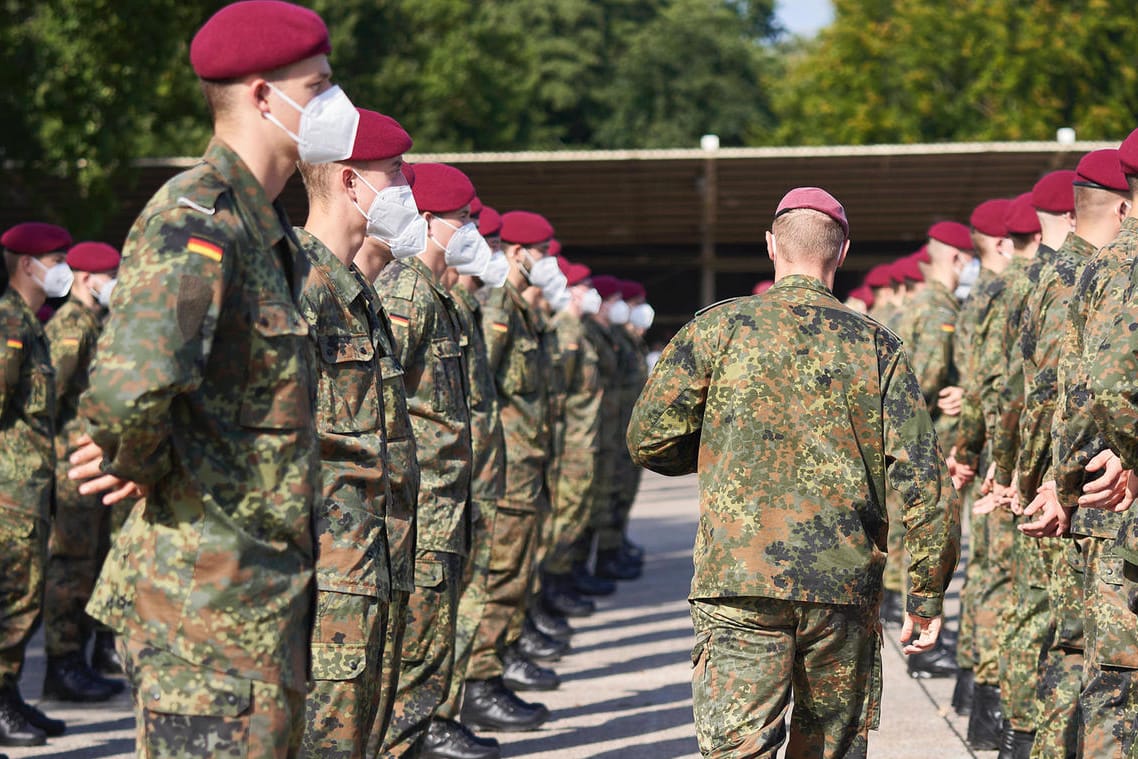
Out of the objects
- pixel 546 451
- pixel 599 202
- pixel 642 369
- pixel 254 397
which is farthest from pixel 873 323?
pixel 599 202

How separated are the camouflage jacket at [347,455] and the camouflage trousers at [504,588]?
3570 millimetres

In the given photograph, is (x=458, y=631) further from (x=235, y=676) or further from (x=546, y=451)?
(x=235, y=676)

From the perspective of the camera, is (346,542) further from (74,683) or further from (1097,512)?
(74,683)

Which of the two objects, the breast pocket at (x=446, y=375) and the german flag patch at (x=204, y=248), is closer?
the german flag patch at (x=204, y=248)

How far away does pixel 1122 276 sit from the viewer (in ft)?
15.4

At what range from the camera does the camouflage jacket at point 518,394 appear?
28.7 ft

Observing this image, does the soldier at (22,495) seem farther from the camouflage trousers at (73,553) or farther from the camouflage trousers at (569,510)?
the camouflage trousers at (569,510)

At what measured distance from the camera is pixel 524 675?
30.8ft

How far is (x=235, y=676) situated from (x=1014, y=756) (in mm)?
4495

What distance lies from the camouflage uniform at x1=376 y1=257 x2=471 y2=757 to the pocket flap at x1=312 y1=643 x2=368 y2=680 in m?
1.36

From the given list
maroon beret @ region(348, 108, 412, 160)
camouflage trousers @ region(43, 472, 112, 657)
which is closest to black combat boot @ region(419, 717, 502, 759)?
camouflage trousers @ region(43, 472, 112, 657)

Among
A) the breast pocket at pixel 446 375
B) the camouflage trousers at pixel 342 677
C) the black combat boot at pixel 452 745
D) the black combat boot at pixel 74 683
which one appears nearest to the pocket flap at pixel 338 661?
the camouflage trousers at pixel 342 677

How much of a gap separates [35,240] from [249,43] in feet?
18.0

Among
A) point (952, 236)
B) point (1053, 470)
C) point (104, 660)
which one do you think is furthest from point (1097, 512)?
point (104, 660)
